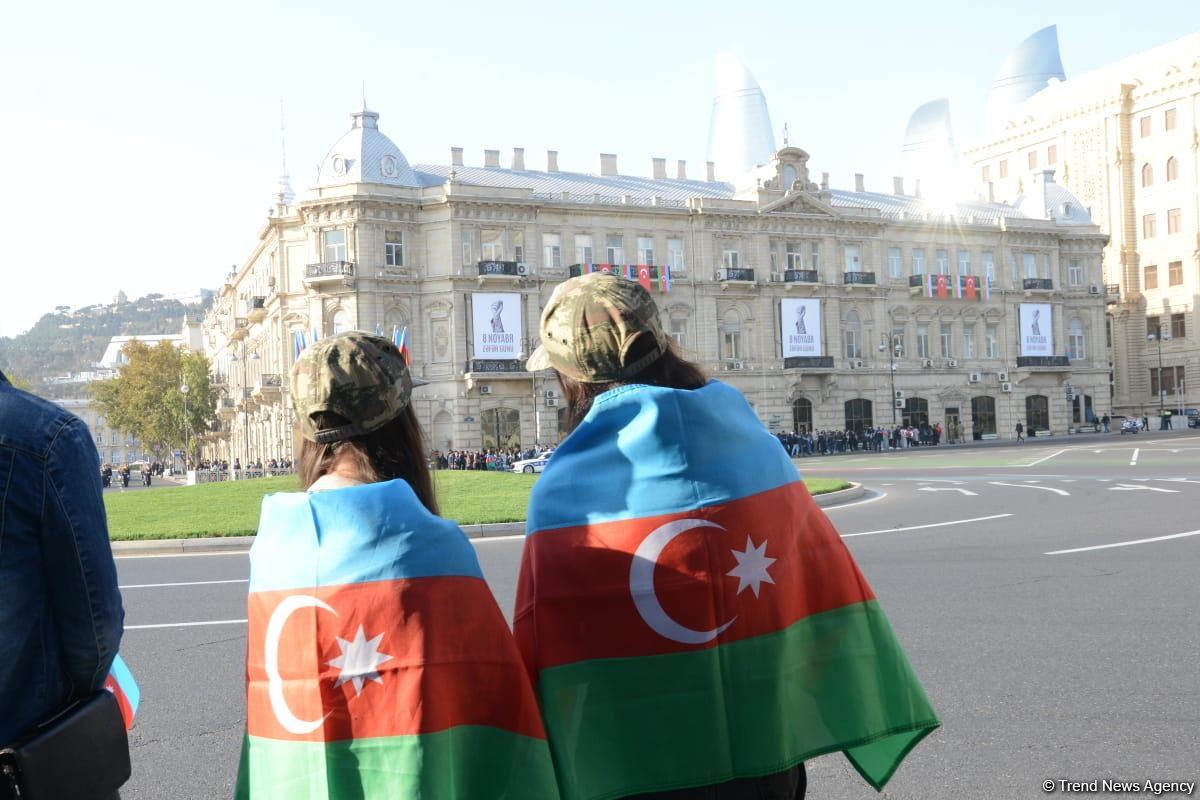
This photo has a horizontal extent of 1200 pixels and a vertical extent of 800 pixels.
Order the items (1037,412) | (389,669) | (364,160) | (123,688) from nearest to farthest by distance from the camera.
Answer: (389,669)
(123,688)
(364,160)
(1037,412)

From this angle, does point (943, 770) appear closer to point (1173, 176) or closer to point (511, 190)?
point (511, 190)

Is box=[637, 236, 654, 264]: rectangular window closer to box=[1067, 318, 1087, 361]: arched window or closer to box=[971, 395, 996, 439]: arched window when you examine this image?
box=[971, 395, 996, 439]: arched window

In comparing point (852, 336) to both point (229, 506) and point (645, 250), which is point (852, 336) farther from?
point (229, 506)

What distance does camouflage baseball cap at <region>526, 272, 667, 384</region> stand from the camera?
3.10 metres

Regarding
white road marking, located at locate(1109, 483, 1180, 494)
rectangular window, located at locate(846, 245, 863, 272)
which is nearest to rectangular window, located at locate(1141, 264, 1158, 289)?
rectangular window, located at locate(846, 245, 863, 272)

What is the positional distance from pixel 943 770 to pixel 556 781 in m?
2.85

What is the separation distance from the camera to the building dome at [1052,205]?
248 ft

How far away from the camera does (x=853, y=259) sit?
67.9 m

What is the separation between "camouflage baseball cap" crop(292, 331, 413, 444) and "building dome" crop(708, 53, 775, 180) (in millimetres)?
110915

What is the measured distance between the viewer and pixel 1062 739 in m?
5.48

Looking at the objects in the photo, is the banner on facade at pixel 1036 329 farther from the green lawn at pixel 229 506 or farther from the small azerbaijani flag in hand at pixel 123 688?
the small azerbaijani flag in hand at pixel 123 688

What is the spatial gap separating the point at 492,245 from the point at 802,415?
66.7 feet

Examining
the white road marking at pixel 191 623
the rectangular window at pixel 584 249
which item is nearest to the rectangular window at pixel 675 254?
the rectangular window at pixel 584 249
